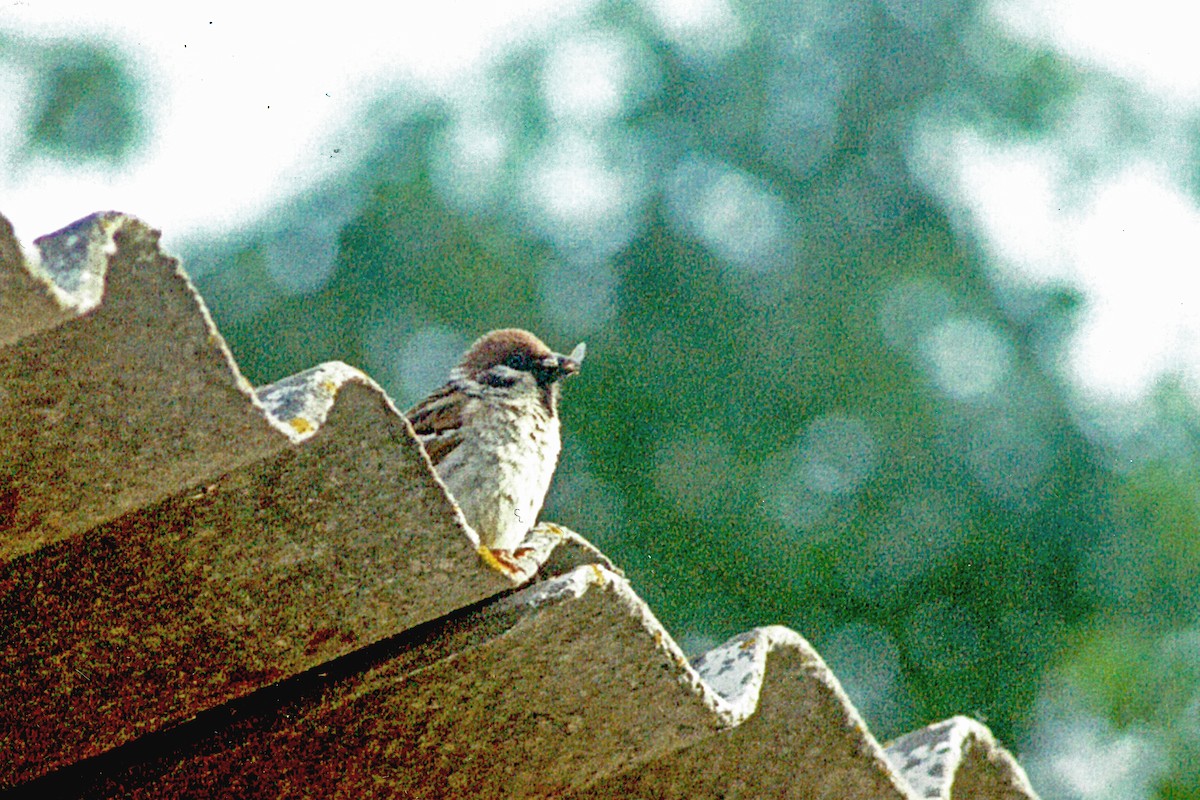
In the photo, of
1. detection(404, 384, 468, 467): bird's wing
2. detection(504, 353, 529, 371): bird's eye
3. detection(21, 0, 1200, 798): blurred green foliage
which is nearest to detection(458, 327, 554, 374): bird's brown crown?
detection(504, 353, 529, 371): bird's eye

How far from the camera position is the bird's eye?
140 inches

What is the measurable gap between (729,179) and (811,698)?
Result: 211 inches

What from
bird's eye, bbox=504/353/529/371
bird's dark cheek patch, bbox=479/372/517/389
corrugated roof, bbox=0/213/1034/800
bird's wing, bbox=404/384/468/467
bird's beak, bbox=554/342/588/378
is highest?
corrugated roof, bbox=0/213/1034/800

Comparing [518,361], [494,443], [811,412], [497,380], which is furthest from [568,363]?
[811,412]

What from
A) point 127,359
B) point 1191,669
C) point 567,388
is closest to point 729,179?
point 567,388

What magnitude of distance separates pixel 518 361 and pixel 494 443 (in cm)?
51

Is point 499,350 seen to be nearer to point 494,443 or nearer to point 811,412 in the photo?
point 494,443

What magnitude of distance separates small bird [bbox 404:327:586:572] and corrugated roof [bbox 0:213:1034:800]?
1360 mm

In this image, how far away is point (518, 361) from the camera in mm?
3600

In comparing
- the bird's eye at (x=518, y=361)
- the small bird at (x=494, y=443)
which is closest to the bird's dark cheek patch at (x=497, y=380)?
the small bird at (x=494, y=443)

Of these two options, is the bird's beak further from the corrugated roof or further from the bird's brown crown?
the corrugated roof

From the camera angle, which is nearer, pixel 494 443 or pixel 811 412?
pixel 494 443

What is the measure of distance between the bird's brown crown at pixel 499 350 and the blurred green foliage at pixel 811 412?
1.67 metres

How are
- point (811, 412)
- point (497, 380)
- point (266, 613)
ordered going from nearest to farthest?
point (266, 613) → point (497, 380) → point (811, 412)
